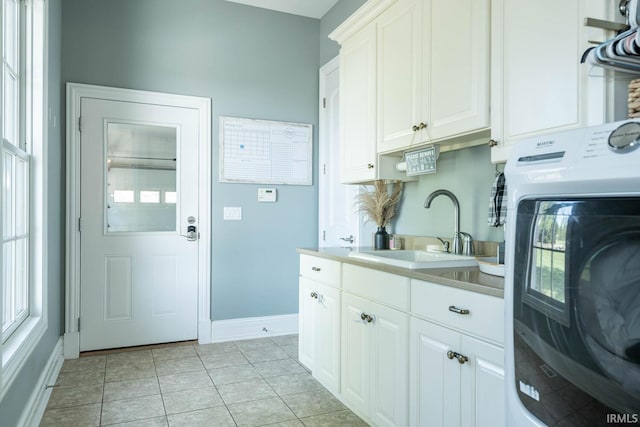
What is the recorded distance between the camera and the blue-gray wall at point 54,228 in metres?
2.27

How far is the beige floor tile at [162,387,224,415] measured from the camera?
Result: 2416 millimetres

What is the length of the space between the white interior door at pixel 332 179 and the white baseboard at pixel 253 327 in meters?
0.79

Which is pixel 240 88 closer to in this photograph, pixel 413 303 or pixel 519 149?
pixel 413 303

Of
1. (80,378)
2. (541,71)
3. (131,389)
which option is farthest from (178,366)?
(541,71)

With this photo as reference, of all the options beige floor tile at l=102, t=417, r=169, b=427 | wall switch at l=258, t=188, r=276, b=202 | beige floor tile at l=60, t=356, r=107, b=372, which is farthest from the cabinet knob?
beige floor tile at l=60, t=356, r=107, b=372

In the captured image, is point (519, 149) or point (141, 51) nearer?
point (519, 149)

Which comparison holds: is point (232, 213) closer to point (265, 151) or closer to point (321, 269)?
point (265, 151)

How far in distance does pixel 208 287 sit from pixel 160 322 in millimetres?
464

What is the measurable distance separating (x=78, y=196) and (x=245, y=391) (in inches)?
76.6

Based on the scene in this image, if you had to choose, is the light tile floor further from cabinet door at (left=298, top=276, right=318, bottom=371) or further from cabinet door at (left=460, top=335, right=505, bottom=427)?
cabinet door at (left=460, top=335, right=505, bottom=427)

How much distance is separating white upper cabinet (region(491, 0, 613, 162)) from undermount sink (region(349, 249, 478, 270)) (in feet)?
1.60

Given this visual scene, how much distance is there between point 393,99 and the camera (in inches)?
97.7

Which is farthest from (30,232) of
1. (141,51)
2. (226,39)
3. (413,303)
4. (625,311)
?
(625,311)

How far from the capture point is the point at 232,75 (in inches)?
149
